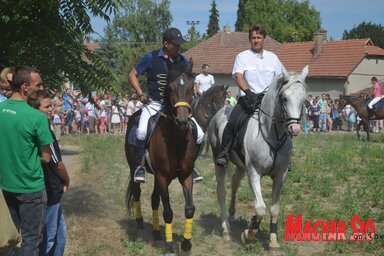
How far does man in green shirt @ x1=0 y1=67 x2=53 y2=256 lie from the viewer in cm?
439

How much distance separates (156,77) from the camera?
23.7ft

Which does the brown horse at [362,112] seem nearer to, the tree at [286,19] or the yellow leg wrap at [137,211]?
the yellow leg wrap at [137,211]

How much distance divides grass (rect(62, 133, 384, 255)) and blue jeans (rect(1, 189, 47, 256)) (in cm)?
220

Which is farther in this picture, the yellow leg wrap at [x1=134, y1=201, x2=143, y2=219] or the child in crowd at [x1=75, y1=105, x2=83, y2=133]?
the child in crowd at [x1=75, y1=105, x2=83, y2=133]

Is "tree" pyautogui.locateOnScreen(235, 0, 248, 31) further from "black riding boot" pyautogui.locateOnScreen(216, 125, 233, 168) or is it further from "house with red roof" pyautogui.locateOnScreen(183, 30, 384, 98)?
"black riding boot" pyautogui.locateOnScreen(216, 125, 233, 168)

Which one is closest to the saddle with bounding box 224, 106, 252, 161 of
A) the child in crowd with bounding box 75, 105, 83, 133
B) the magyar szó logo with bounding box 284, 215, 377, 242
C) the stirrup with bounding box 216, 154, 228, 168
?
the stirrup with bounding box 216, 154, 228, 168

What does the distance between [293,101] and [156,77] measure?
2.04m

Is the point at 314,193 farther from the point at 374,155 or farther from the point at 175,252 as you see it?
the point at 374,155

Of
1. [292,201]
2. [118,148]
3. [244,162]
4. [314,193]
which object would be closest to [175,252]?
[244,162]

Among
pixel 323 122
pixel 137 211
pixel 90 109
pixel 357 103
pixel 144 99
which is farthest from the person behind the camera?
pixel 323 122

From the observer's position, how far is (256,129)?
7062mm

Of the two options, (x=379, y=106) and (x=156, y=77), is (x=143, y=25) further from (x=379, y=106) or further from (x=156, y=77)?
(x=156, y=77)

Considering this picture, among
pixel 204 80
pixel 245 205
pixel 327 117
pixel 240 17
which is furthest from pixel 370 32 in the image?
pixel 245 205

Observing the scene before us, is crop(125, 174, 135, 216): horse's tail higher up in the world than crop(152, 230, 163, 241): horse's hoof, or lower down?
higher up
